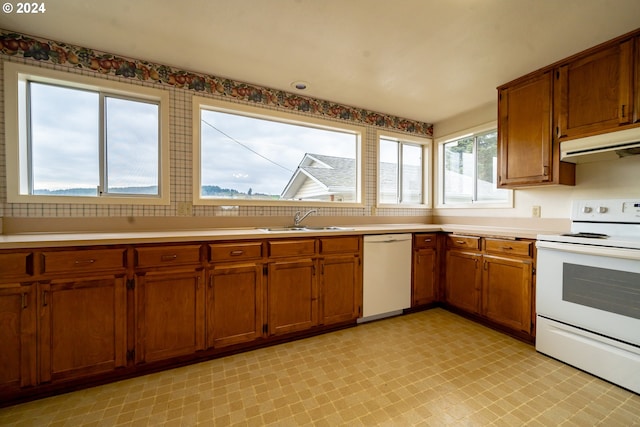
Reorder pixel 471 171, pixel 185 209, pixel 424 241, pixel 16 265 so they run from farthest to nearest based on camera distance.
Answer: pixel 471 171 → pixel 424 241 → pixel 185 209 → pixel 16 265

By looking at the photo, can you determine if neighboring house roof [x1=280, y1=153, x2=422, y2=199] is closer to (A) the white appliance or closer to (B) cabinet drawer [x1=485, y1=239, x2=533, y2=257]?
(B) cabinet drawer [x1=485, y1=239, x2=533, y2=257]

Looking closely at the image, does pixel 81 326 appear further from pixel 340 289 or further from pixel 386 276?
pixel 386 276

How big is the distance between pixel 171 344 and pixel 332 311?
1.30 metres

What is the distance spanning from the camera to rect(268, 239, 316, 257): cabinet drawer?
2.24 meters

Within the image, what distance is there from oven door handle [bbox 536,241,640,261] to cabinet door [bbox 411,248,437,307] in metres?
1.05

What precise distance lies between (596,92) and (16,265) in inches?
159

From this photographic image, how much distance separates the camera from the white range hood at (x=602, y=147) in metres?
1.89

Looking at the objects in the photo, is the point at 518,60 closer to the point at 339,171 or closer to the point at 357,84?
the point at 357,84

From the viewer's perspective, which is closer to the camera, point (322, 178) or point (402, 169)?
point (322, 178)

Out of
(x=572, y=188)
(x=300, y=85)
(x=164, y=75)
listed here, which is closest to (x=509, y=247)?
(x=572, y=188)

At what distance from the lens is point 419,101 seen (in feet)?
10.2

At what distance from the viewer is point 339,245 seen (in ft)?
8.31

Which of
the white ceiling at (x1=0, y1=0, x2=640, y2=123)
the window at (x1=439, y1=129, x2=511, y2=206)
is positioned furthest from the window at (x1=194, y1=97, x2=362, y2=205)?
the window at (x1=439, y1=129, x2=511, y2=206)

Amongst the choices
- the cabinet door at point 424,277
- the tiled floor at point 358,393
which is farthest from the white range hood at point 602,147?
the tiled floor at point 358,393
